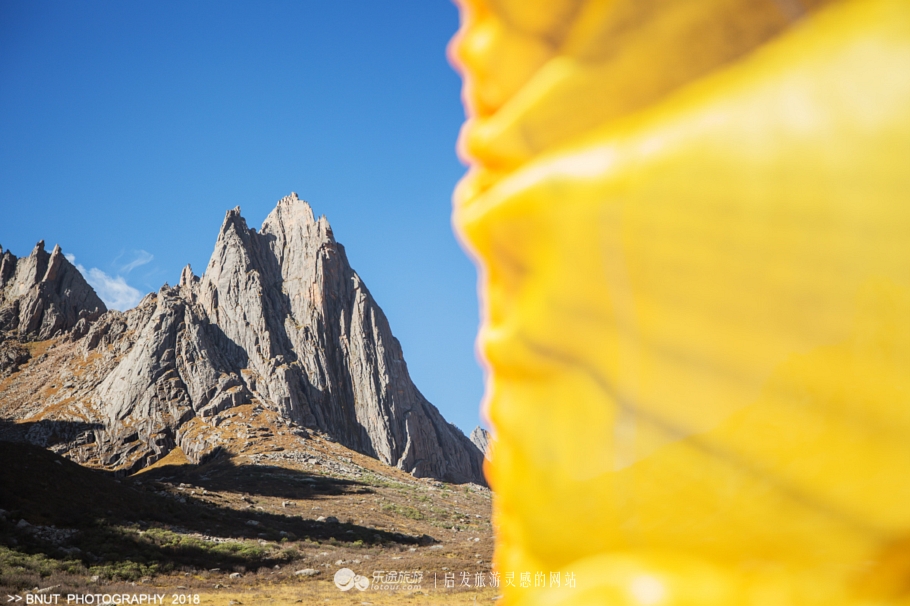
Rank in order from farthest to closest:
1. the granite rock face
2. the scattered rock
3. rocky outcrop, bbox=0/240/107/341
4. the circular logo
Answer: rocky outcrop, bbox=0/240/107/341 → the granite rock face → the scattered rock → the circular logo

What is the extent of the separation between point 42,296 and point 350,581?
64350 mm

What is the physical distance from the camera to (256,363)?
5300 cm

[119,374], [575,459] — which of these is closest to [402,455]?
[119,374]

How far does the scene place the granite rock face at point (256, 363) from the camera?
45125 mm

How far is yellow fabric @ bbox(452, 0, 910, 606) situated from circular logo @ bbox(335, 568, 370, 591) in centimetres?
1355

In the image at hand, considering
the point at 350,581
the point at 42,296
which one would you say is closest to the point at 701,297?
the point at 350,581

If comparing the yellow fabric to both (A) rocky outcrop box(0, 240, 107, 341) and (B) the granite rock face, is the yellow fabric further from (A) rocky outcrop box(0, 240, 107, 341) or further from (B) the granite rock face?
(A) rocky outcrop box(0, 240, 107, 341)

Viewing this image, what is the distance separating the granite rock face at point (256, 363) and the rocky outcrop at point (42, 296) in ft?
2.62

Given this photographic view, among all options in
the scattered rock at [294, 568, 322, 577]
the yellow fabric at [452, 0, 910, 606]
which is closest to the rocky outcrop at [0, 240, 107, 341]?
the scattered rock at [294, 568, 322, 577]

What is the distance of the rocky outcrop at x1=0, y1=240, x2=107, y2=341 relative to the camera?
61.4m

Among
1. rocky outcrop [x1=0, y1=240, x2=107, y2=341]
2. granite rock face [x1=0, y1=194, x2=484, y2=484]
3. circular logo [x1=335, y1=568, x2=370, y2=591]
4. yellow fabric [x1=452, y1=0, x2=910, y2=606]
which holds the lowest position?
circular logo [x1=335, y1=568, x2=370, y2=591]

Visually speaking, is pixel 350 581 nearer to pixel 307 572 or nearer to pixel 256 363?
pixel 307 572

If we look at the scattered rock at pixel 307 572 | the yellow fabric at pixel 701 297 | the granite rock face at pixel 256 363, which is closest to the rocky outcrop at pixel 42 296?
the granite rock face at pixel 256 363

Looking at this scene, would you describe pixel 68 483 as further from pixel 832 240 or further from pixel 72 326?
pixel 72 326
